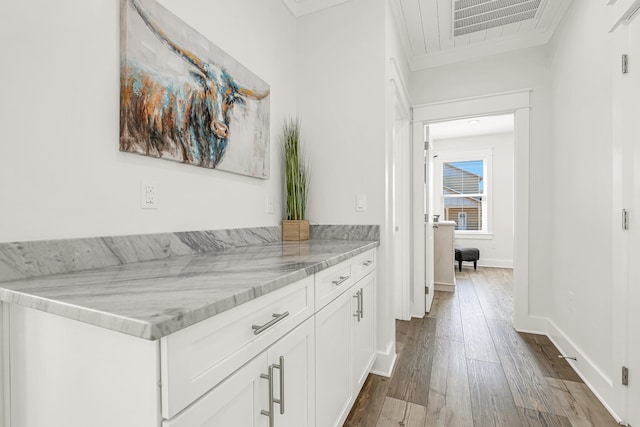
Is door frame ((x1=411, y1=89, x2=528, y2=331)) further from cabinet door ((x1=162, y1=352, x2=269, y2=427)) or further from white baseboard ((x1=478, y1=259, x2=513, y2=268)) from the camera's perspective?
white baseboard ((x1=478, y1=259, x2=513, y2=268))

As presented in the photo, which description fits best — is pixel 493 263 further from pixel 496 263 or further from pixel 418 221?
pixel 418 221

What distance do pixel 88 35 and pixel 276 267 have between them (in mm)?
1000

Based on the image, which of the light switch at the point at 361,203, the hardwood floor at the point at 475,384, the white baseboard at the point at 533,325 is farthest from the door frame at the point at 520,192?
the light switch at the point at 361,203

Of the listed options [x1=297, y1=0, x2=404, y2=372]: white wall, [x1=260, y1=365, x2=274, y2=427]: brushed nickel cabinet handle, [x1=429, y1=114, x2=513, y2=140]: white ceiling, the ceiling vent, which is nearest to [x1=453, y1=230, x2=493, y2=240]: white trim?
[x1=429, y1=114, x2=513, y2=140]: white ceiling

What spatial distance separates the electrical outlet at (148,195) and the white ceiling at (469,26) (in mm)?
2119

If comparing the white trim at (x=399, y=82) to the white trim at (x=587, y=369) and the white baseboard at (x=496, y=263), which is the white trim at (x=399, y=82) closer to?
the white trim at (x=587, y=369)

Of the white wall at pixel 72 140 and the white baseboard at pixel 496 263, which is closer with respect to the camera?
the white wall at pixel 72 140

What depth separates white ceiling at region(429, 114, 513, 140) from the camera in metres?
5.13

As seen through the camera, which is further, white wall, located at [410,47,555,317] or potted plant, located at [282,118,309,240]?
white wall, located at [410,47,555,317]

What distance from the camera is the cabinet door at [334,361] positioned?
1.19 meters

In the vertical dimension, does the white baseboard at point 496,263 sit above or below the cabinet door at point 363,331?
below

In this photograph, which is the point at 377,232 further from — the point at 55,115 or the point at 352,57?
the point at 55,115

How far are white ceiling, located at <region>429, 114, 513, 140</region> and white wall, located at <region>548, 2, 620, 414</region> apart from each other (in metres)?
2.63

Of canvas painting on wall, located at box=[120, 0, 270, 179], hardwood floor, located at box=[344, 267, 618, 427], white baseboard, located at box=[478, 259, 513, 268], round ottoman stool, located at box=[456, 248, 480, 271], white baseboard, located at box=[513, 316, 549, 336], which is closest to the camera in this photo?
canvas painting on wall, located at box=[120, 0, 270, 179]
